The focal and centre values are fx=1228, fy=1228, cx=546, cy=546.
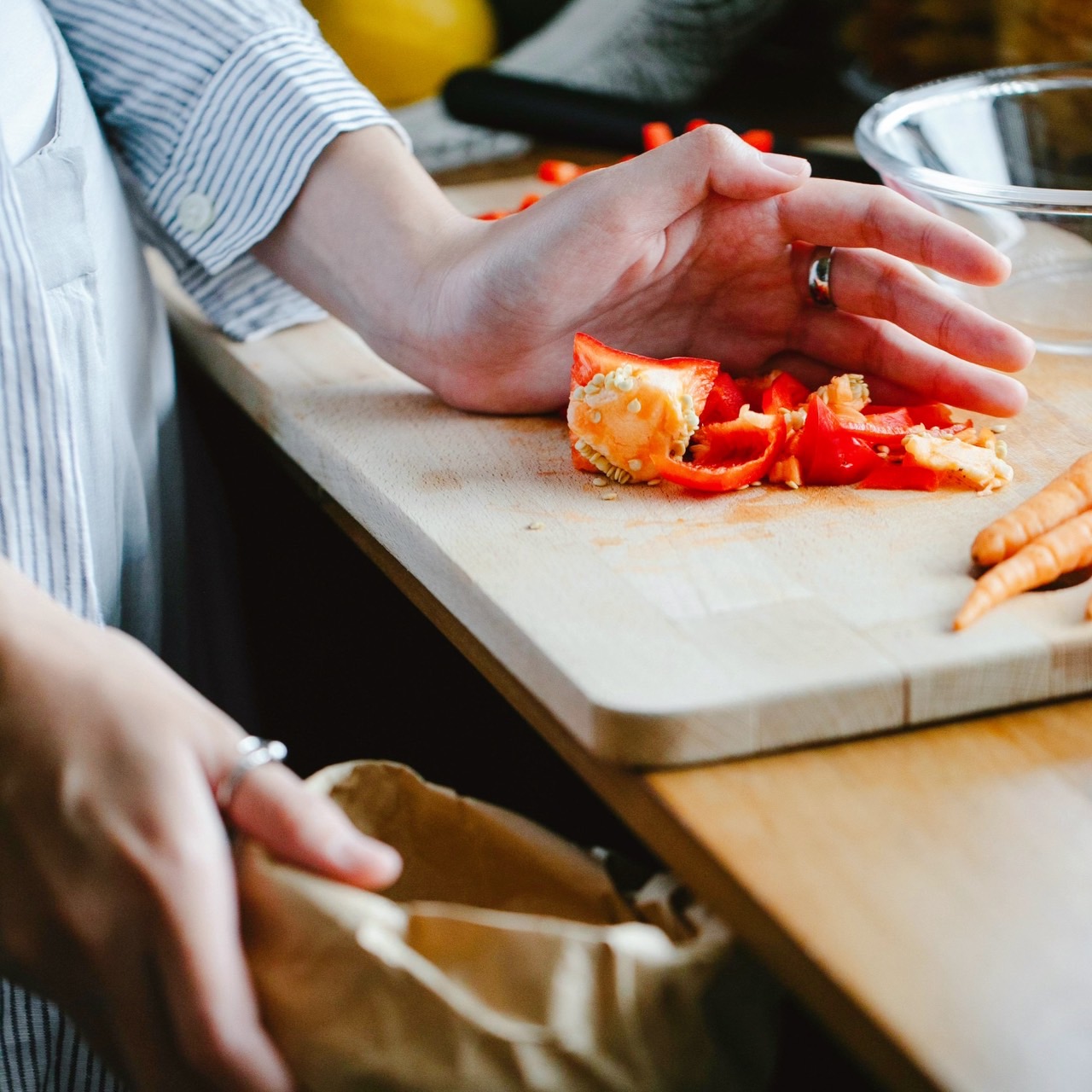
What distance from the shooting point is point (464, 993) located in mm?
530

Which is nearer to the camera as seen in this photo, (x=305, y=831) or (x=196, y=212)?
(x=305, y=831)

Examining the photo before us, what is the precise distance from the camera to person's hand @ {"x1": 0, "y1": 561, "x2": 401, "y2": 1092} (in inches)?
21.3

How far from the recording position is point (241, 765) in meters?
0.58

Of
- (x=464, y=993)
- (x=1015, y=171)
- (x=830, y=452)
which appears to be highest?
(x=1015, y=171)

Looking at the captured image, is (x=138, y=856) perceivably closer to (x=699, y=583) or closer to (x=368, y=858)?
(x=368, y=858)

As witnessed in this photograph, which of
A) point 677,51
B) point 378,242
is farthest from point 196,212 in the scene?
point 677,51

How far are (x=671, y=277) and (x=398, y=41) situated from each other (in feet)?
3.70

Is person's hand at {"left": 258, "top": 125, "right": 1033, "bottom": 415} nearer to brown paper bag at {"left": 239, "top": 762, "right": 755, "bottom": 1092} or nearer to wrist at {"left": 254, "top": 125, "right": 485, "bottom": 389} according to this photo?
wrist at {"left": 254, "top": 125, "right": 485, "bottom": 389}

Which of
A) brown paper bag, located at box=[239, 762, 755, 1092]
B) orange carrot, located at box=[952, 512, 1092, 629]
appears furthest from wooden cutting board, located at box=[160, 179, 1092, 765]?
brown paper bag, located at box=[239, 762, 755, 1092]

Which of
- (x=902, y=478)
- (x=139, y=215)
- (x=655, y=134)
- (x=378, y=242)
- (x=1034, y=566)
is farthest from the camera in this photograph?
(x=655, y=134)

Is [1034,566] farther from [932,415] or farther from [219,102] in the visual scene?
[219,102]

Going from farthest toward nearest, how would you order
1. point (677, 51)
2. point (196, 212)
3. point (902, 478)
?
1. point (677, 51)
2. point (196, 212)
3. point (902, 478)

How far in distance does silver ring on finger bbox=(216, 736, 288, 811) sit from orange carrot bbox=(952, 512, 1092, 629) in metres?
0.37

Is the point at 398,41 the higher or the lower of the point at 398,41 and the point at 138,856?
the higher
